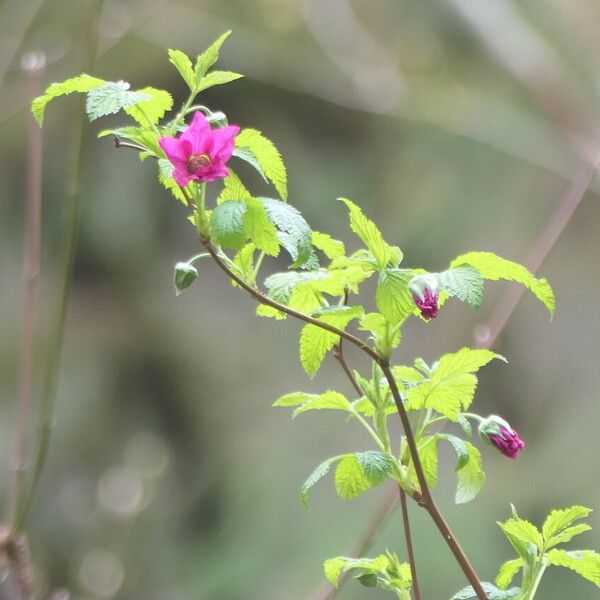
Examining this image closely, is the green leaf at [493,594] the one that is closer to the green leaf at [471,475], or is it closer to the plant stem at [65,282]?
the green leaf at [471,475]

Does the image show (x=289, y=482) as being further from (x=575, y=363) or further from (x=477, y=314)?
(x=575, y=363)

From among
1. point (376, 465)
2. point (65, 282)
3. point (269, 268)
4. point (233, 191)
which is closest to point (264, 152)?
point (233, 191)

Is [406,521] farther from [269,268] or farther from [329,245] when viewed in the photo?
[269,268]

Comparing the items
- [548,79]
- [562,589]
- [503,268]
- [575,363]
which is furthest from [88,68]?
[575,363]

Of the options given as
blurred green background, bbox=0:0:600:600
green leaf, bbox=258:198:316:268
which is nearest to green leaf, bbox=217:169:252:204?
green leaf, bbox=258:198:316:268

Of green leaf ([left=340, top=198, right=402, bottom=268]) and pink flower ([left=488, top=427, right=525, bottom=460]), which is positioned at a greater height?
green leaf ([left=340, top=198, right=402, bottom=268])

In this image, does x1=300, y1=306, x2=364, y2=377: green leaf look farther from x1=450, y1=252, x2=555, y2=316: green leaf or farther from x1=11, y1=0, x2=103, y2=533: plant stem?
x1=11, y1=0, x2=103, y2=533: plant stem
